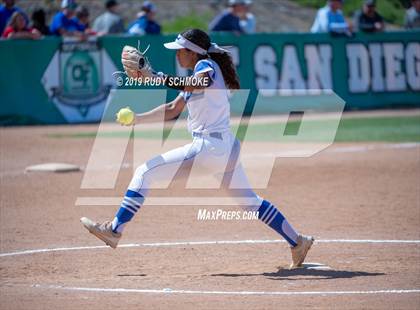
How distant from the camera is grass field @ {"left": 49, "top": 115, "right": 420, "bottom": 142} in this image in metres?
20.2

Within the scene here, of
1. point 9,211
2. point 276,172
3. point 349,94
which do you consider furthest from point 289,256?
point 349,94

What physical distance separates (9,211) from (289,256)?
14.7ft

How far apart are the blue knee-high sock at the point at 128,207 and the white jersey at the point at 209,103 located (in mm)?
874

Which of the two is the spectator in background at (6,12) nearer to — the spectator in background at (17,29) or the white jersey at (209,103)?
the spectator in background at (17,29)

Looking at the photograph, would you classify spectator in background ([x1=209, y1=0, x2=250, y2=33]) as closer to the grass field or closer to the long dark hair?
the grass field

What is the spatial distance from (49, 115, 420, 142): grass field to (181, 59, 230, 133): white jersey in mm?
10701

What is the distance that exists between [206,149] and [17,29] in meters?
14.0

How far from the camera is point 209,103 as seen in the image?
8953 millimetres

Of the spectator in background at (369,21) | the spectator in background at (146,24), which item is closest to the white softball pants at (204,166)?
the spectator in background at (146,24)

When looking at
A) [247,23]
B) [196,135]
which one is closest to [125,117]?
[196,135]

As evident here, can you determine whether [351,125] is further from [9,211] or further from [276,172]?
[9,211]

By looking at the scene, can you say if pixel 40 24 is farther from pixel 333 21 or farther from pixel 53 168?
pixel 333 21

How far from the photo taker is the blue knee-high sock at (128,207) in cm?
888

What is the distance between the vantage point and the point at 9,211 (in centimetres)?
1262
